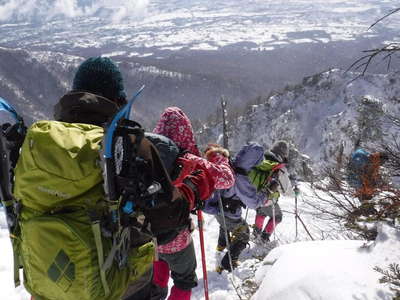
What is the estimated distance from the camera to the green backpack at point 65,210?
6.61 ft

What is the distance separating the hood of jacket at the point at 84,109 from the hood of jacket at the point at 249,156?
11.9ft

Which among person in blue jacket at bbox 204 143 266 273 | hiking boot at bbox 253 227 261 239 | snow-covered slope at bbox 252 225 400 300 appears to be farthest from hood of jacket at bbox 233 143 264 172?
snow-covered slope at bbox 252 225 400 300

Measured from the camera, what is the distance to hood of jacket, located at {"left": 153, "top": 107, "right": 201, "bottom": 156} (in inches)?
134

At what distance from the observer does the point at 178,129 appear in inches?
134

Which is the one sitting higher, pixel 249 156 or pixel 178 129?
pixel 178 129

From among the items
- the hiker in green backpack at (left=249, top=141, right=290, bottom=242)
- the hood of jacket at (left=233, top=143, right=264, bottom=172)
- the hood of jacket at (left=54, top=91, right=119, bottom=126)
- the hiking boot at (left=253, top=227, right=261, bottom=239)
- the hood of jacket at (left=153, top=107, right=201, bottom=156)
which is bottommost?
the hiking boot at (left=253, top=227, right=261, bottom=239)

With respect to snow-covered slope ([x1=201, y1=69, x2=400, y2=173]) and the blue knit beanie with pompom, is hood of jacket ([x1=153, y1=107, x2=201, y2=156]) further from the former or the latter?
snow-covered slope ([x1=201, y1=69, x2=400, y2=173])

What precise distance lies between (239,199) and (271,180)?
3.47 ft

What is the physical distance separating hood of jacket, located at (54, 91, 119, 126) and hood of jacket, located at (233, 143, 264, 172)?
11.9 ft

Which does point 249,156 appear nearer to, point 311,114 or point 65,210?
point 65,210

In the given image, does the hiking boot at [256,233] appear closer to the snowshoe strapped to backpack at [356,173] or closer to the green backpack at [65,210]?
the snowshoe strapped to backpack at [356,173]

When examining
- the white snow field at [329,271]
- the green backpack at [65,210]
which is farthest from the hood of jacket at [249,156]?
the green backpack at [65,210]

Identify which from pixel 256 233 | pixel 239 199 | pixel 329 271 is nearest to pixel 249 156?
pixel 239 199

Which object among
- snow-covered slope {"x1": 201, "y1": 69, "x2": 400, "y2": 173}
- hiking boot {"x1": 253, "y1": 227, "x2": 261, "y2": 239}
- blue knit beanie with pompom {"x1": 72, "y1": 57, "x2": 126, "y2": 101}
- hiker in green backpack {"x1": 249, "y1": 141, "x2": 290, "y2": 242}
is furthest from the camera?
snow-covered slope {"x1": 201, "y1": 69, "x2": 400, "y2": 173}
